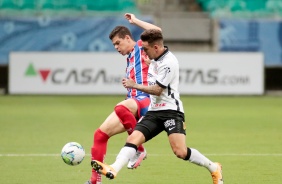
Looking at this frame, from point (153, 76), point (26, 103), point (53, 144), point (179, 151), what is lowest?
point (26, 103)

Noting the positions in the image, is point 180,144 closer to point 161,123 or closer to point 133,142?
point 161,123

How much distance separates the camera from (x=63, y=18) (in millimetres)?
24484

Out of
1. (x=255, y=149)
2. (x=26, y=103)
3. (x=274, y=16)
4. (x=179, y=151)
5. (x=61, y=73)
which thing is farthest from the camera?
(x=274, y=16)

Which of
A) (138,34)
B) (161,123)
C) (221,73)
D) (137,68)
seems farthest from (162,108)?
(138,34)

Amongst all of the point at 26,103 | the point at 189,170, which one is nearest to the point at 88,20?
the point at 26,103

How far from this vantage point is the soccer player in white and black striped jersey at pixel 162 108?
8.50 m

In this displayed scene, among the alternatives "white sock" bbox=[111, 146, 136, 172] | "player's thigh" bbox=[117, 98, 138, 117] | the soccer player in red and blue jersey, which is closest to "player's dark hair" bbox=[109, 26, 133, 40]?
the soccer player in red and blue jersey

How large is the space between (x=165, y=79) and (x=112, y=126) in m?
1.11

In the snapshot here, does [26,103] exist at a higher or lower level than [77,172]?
lower

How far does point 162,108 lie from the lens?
8.71 m

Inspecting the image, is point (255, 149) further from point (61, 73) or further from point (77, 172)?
point (61, 73)

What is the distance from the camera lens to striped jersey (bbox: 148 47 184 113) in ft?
28.0

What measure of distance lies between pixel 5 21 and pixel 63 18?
1.77 meters

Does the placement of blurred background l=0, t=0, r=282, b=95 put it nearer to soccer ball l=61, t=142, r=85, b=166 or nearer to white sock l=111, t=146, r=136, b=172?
soccer ball l=61, t=142, r=85, b=166
